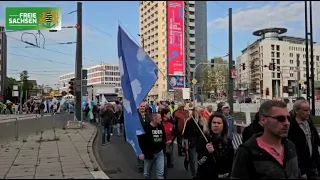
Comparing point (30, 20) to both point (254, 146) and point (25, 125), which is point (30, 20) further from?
point (254, 146)

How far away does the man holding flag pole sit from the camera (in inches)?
254

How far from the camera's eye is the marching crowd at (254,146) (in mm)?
2865

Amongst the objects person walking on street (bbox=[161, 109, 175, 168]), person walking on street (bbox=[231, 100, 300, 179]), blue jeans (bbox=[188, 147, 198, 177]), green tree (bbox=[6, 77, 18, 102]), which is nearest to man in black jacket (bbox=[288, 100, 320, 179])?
person walking on street (bbox=[231, 100, 300, 179])

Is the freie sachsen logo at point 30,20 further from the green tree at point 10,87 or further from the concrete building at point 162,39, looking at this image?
the concrete building at point 162,39

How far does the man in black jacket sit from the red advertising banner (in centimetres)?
8114

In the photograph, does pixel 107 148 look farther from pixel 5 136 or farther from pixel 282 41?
pixel 282 41

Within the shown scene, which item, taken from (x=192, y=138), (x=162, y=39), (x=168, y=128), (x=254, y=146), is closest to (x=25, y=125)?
(x=168, y=128)

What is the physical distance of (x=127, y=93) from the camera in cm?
661

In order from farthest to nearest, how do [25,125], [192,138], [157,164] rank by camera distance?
[25,125], [192,138], [157,164]

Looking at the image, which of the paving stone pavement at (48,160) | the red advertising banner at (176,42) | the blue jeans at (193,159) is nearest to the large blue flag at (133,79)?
the paving stone pavement at (48,160)

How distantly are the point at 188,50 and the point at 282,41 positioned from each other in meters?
34.0

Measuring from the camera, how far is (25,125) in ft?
55.6

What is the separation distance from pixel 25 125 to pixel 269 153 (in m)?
15.6

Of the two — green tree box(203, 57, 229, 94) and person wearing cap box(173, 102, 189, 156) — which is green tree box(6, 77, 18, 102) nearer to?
green tree box(203, 57, 229, 94)
